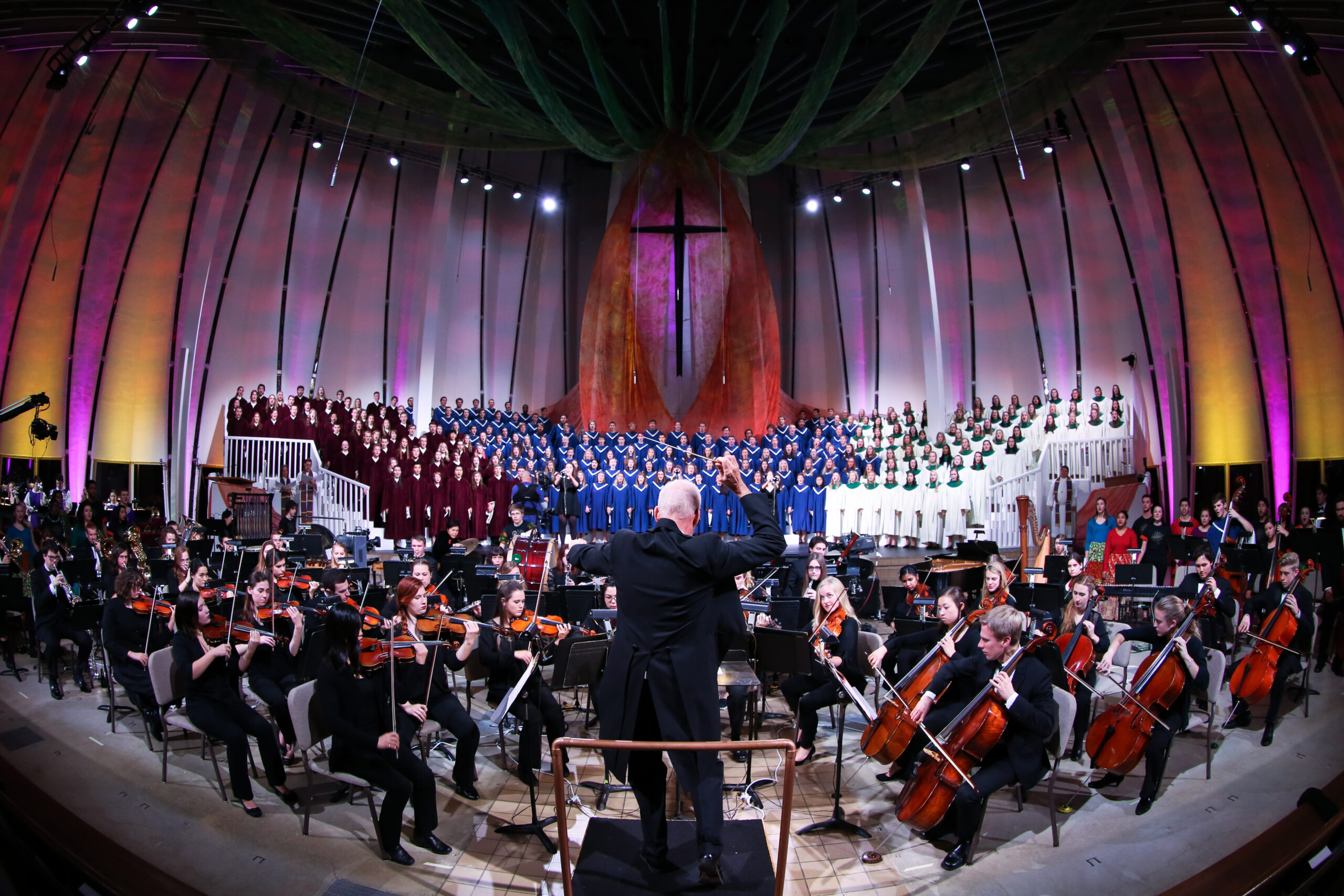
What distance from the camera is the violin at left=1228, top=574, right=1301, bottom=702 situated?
5957mm

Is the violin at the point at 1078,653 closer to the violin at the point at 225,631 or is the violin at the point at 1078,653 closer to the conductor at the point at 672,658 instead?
the conductor at the point at 672,658

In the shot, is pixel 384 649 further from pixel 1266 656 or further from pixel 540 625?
pixel 1266 656

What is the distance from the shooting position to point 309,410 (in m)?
16.1

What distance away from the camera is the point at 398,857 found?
4.26 meters

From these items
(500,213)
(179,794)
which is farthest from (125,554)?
(500,213)

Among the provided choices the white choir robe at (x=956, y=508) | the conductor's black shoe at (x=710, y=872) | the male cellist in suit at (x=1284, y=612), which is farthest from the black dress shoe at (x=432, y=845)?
the white choir robe at (x=956, y=508)

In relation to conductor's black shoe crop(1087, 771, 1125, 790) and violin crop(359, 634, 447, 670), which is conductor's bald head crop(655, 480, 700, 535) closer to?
violin crop(359, 634, 447, 670)

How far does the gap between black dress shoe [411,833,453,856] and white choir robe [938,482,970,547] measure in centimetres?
1209

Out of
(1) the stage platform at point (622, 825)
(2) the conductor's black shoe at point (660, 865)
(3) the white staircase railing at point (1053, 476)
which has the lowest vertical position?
(1) the stage platform at point (622, 825)

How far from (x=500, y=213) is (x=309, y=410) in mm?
9238

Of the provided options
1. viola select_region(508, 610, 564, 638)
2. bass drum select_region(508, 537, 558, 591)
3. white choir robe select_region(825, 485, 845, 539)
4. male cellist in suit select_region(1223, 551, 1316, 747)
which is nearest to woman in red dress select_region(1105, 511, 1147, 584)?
male cellist in suit select_region(1223, 551, 1316, 747)

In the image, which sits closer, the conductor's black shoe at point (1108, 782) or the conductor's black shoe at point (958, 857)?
the conductor's black shoe at point (958, 857)

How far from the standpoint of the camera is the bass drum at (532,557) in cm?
896

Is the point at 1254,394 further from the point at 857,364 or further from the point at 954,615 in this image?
the point at 954,615
